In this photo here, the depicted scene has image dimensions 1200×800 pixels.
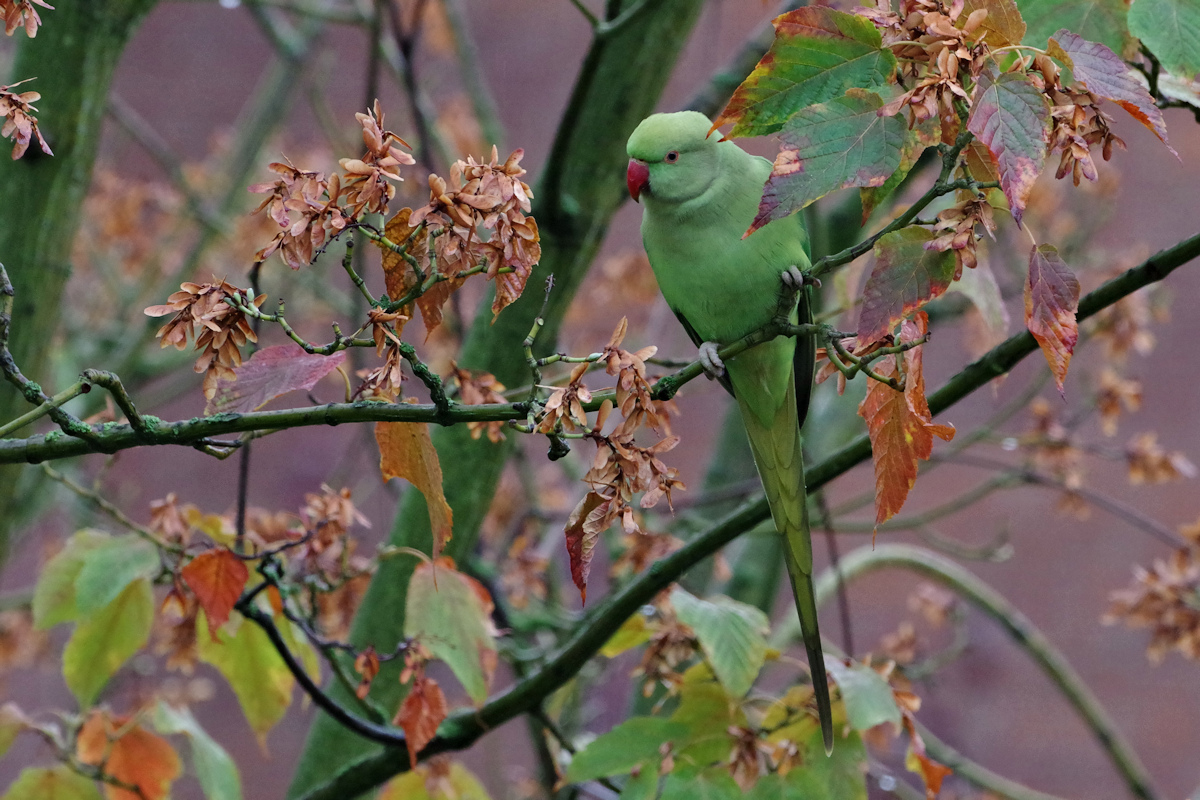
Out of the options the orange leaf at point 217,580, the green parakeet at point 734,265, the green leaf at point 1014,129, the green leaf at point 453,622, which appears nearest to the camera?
the green leaf at point 1014,129

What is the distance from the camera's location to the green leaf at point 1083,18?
3.14ft

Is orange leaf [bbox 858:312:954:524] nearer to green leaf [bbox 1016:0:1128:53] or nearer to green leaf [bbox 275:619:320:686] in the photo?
green leaf [bbox 1016:0:1128:53]

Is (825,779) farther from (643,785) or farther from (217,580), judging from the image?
(217,580)

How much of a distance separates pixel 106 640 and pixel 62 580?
8 cm

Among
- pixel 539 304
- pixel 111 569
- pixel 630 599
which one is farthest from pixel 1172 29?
pixel 111 569

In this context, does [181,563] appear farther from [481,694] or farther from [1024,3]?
[1024,3]

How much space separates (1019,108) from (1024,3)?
0.36m

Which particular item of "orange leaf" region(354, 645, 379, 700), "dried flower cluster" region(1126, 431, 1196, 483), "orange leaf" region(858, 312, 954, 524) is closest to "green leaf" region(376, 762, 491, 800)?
"orange leaf" region(354, 645, 379, 700)

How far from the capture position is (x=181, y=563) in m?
1.14

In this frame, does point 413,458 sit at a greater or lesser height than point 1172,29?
lesser

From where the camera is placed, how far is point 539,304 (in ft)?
4.94

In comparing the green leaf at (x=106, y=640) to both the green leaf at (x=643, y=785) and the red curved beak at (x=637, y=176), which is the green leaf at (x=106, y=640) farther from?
the red curved beak at (x=637, y=176)

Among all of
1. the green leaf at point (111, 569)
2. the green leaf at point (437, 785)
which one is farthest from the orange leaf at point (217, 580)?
the green leaf at point (437, 785)

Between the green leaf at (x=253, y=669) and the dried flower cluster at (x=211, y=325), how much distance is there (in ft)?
1.88
